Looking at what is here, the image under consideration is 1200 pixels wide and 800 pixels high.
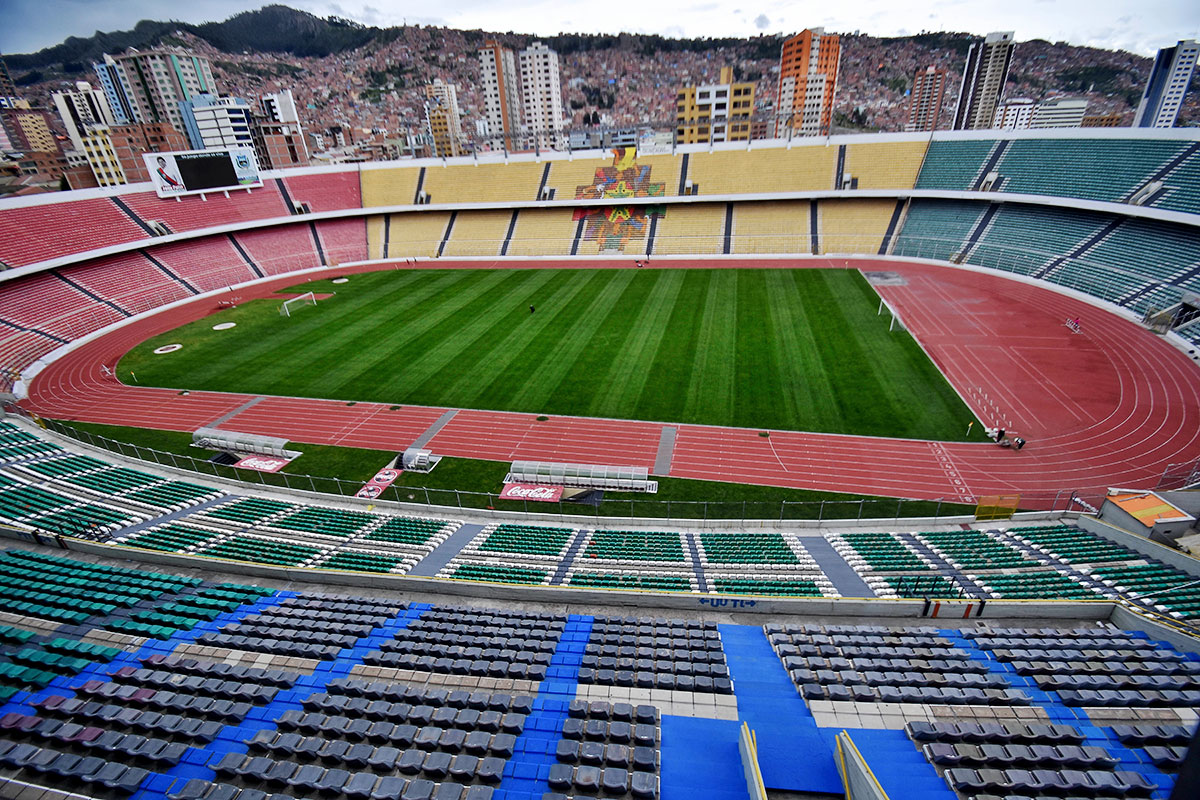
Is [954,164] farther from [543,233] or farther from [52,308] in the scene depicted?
[52,308]

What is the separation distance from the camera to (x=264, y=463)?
869 inches

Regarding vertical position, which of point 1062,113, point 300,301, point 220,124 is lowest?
point 300,301

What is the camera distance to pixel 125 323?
39.7 m

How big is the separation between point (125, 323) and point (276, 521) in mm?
34518

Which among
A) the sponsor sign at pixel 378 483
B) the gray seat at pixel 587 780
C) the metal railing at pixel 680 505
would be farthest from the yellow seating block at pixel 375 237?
the gray seat at pixel 587 780

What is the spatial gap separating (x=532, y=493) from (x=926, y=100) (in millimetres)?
168274

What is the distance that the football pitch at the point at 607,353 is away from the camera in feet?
81.5

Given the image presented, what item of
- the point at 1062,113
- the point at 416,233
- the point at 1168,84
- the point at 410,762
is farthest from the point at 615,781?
the point at 1062,113

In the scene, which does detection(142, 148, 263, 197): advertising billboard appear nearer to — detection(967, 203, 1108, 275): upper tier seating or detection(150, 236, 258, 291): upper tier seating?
detection(150, 236, 258, 291): upper tier seating

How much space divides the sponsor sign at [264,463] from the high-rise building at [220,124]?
9367 cm

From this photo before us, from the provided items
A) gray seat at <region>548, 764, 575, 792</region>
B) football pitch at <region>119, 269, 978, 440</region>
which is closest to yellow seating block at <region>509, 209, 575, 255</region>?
football pitch at <region>119, 269, 978, 440</region>

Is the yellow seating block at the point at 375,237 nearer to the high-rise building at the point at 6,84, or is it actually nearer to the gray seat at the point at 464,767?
the gray seat at the point at 464,767

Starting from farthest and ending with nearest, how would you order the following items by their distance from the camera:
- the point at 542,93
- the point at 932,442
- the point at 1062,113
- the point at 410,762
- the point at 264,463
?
the point at 1062,113
the point at 542,93
the point at 264,463
the point at 932,442
the point at 410,762

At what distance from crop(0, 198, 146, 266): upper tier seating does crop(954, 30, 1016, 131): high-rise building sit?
168161mm
